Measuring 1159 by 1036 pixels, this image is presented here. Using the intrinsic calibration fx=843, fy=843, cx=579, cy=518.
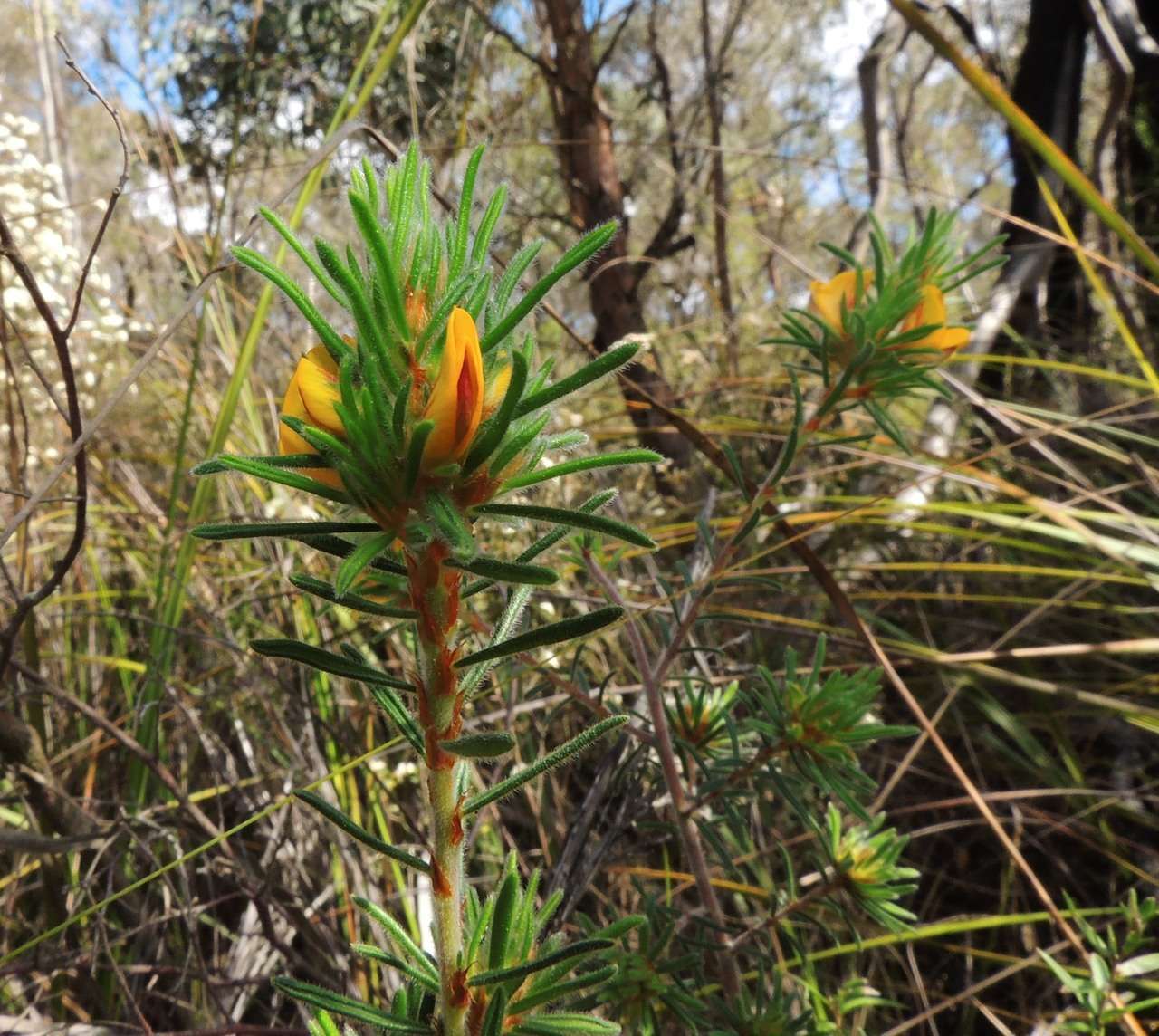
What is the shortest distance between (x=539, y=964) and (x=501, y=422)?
0.24 meters

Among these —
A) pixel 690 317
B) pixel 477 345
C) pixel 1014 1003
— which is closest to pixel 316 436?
pixel 477 345

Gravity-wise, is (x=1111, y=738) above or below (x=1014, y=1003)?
above

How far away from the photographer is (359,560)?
0.33 metres

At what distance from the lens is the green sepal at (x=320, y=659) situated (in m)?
0.38

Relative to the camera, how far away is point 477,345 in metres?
0.34

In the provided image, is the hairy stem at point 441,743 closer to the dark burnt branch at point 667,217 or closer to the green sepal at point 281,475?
the green sepal at point 281,475

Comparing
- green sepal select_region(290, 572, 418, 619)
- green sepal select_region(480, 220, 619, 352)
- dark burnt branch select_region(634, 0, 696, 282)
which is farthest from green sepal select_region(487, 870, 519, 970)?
dark burnt branch select_region(634, 0, 696, 282)

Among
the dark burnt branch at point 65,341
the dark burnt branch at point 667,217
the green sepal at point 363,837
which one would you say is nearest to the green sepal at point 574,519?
the green sepal at point 363,837

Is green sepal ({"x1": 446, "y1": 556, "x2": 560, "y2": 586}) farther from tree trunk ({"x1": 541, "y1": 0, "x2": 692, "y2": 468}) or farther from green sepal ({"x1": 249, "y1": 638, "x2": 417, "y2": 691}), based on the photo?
tree trunk ({"x1": 541, "y1": 0, "x2": 692, "y2": 468})

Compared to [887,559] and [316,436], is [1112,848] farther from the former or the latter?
[316,436]

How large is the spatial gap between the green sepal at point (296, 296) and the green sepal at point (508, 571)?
0.10 m

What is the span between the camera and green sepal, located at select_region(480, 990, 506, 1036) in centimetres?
37

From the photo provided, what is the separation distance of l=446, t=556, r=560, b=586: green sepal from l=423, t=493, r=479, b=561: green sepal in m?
0.02

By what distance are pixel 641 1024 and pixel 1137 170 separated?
2.97 meters
